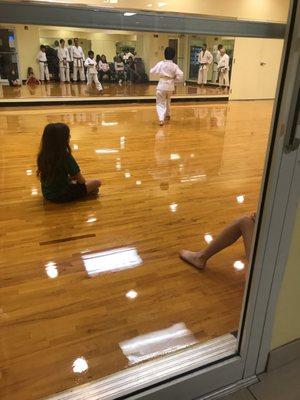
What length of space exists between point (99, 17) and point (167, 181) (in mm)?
2676

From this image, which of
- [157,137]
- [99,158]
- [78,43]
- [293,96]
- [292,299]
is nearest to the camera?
[293,96]

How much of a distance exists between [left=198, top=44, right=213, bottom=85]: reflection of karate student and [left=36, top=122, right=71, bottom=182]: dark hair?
8855mm

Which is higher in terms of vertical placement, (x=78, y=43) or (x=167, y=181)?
(x=78, y=43)

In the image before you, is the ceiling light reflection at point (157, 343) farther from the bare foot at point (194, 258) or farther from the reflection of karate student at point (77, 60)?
the reflection of karate student at point (77, 60)

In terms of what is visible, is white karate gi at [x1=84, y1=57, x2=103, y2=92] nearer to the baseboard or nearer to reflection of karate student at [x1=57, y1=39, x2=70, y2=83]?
reflection of karate student at [x1=57, y1=39, x2=70, y2=83]

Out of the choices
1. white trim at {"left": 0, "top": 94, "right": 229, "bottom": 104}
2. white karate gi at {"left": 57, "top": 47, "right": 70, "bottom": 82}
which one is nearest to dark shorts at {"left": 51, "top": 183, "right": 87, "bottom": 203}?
white trim at {"left": 0, "top": 94, "right": 229, "bottom": 104}

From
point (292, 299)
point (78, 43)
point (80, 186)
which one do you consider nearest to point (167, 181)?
point (80, 186)

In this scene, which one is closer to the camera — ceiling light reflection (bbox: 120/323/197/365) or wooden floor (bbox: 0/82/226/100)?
ceiling light reflection (bbox: 120/323/197/365)

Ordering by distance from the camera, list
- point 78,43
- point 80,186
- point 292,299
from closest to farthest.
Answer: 1. point 292,299
2. point 80,186
3. point 78,43

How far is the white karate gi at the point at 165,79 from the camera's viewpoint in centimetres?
621

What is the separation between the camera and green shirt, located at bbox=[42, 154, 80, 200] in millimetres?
2932

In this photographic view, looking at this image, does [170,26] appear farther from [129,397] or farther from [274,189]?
[129,397]

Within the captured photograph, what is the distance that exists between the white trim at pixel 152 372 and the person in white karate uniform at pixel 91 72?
30.4 ft

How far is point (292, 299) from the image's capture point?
1388 mm
